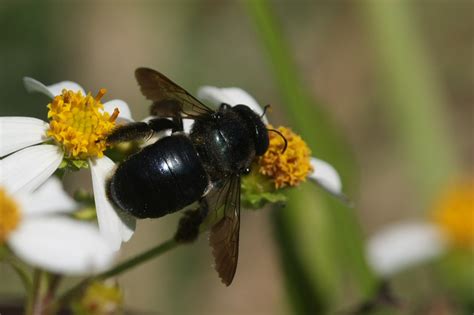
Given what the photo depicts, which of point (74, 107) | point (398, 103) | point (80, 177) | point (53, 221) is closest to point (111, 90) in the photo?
point (80, 177)

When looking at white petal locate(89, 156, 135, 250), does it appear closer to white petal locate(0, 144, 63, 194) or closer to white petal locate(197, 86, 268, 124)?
white petal locate(0, 144, 63, 194)

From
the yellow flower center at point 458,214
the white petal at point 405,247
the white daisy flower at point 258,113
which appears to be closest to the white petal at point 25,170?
the white daisy flower at point 258,113

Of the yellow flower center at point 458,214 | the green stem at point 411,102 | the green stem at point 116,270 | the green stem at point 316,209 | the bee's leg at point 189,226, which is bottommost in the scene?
the yellow flower center at point 458,214

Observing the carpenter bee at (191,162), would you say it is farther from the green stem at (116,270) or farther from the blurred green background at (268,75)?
the blurred green background at (268,75)

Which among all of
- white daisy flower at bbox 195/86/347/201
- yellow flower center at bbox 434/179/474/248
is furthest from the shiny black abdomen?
yellow flower center at bbox 434/179/474/248

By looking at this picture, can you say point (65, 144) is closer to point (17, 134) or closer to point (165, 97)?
point (17, 134)

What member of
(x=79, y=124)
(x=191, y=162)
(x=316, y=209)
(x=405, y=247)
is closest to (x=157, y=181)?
(x=191, y=162)
